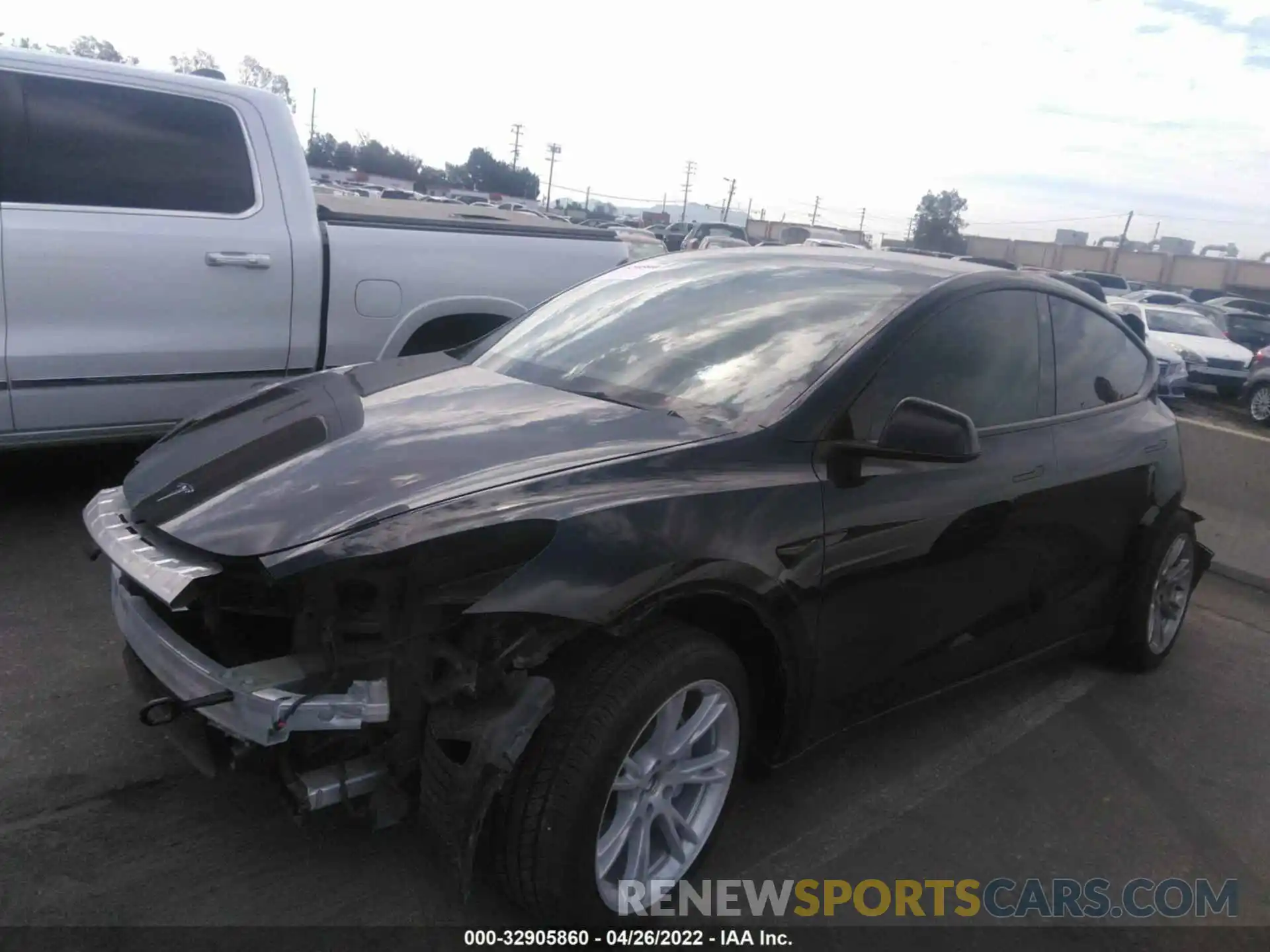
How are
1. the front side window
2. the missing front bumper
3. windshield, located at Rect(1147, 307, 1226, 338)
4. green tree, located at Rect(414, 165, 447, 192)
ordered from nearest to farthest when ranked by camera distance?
the missing front bumper, the front side window, windshield, located at Rect(1147, 307, 1226, 338), green tree, located at Rect(414, 165, 447, 192)

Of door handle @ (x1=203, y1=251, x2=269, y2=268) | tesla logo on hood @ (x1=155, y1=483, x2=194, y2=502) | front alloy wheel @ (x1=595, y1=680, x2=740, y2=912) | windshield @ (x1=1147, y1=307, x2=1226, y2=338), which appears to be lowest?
windshield @ (x1=1147, y1=307, x2=1226, y2=338)

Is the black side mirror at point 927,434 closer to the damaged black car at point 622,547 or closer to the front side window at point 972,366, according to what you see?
the damaged black car at point 622,547

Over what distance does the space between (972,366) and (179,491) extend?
250cm

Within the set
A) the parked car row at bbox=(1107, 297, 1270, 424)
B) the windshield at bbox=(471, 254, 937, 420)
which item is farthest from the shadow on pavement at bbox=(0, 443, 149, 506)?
the parked car row at bbox=(1107, 297, 1270, 424)

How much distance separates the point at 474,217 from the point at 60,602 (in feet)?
11.6

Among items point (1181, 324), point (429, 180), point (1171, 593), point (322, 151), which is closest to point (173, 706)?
point (1171, 593)

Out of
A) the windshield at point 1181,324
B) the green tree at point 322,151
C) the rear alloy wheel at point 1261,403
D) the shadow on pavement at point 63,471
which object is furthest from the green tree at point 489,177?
the shadow on pavement at point 63,471

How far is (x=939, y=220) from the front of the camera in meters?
81.4

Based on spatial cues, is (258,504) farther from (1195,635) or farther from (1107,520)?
(1195,635)

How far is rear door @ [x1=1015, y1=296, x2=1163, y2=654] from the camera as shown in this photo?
3.71 m

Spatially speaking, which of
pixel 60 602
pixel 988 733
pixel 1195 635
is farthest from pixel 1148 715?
pixel 60 602

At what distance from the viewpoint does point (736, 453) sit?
275cm

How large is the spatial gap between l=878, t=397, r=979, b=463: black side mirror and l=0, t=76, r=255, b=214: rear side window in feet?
12.1

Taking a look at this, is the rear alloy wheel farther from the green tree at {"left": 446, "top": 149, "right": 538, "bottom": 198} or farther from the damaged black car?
the green tree at {"left": 446, "top": 149, "right": 538, "bottom": 198}
